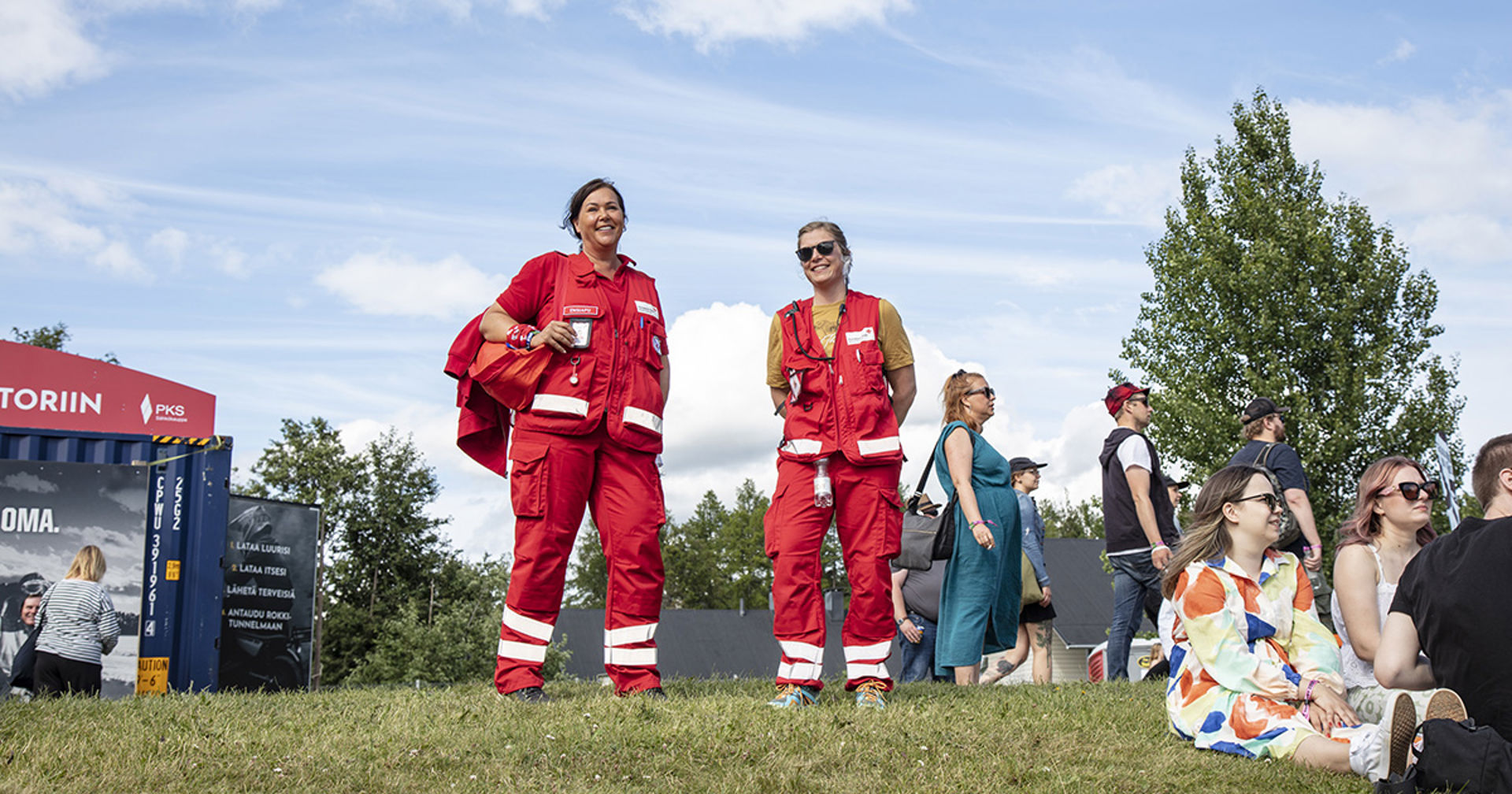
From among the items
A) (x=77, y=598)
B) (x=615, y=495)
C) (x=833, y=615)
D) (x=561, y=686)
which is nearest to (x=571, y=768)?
(x=615, y=495)

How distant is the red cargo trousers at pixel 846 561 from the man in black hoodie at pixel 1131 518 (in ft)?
10.3

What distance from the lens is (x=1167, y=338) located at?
24.4 m

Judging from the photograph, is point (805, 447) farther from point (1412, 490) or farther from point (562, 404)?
point (1412, 490)

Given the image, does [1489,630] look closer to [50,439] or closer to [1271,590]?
[1271,590]

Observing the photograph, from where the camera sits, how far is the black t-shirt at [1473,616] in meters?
3.71

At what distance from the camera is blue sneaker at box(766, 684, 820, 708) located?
4985 mm

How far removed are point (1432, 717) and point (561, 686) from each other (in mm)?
4158

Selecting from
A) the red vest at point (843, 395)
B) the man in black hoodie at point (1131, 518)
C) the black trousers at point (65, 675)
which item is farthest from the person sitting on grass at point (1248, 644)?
the black trousers at point (65, 675)

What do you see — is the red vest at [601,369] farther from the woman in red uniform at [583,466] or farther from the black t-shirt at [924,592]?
the black t-shirt at [924,592]

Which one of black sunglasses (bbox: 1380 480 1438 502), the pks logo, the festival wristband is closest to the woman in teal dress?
black sunglasses (bbox: 1380 480 1438 502)

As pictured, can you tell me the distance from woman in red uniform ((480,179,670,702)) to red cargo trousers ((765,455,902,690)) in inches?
23.3

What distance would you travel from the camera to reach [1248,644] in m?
4.43

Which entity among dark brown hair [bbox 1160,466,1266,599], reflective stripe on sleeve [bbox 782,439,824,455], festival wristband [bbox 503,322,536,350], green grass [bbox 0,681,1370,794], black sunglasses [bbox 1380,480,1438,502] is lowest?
green grass [bbox 0,681,1370,794]

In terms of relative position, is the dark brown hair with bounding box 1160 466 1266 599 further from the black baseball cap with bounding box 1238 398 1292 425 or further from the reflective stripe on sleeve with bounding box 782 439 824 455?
the black baseball cap with bounding box 1238 398 1292 425
